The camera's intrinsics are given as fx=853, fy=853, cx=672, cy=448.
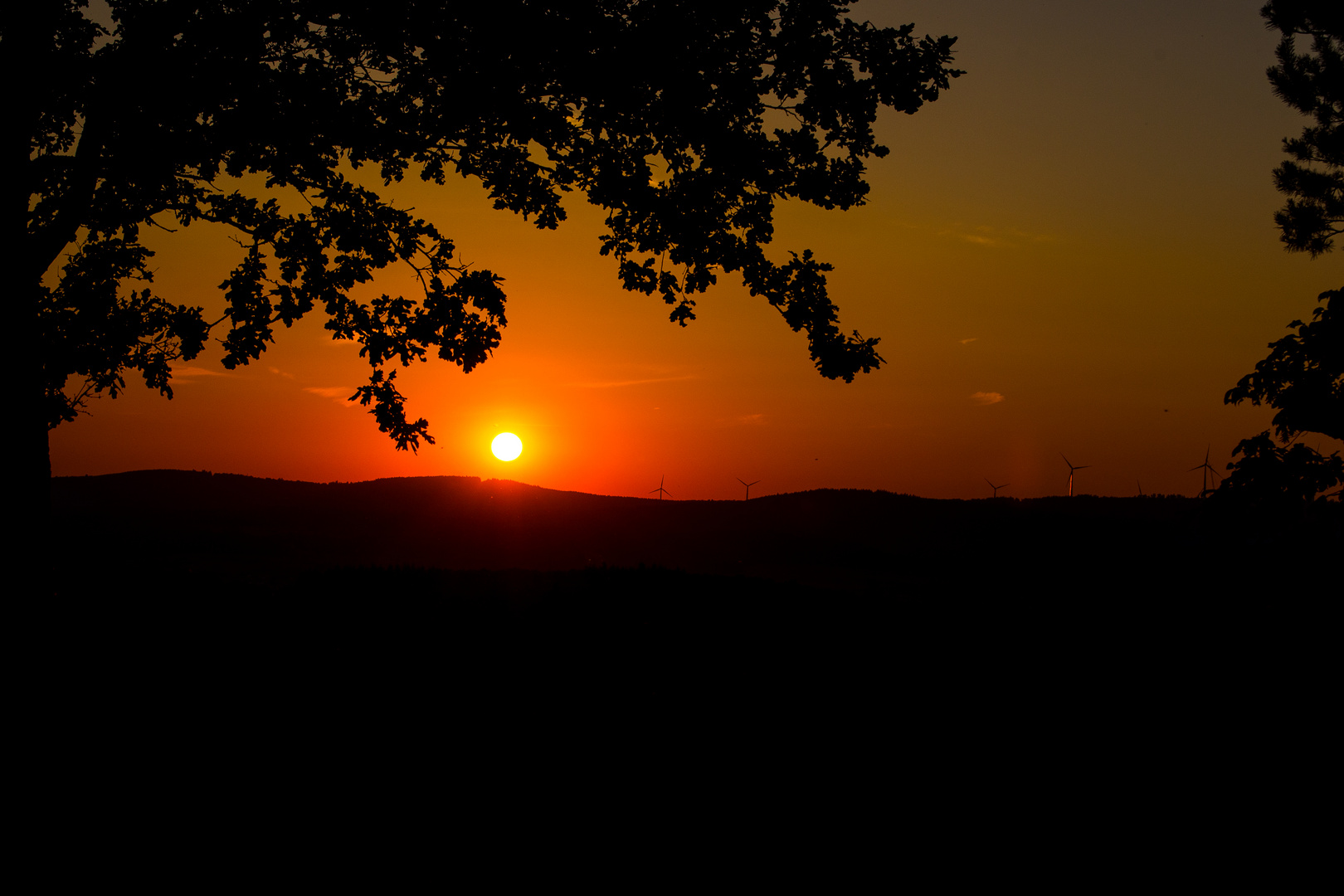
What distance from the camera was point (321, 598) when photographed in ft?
49.5

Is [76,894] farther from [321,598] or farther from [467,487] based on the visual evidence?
[467,487]

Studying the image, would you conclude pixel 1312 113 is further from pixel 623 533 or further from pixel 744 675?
pixel 623 533

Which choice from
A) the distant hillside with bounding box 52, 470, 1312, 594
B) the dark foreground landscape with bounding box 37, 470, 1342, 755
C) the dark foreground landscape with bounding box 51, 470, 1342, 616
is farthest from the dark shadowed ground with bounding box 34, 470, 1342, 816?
the distant hillside with bounding box 52, 470, 1312, 594

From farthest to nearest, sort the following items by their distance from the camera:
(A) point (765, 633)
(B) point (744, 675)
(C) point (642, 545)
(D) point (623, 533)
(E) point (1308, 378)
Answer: (D) point (623, 533), (C) point (642, 545), (E) point (1308, 378), (A) point (765, 633), (B) point (744, 675)

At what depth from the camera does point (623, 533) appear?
1768 inches

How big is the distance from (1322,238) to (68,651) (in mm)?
27892

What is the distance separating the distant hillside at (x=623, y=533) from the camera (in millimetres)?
31797

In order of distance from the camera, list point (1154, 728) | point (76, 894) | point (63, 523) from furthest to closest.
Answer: point (63, 523), point (1154, 728), point (76, 894)

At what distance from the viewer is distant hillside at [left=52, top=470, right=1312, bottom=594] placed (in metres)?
31.8

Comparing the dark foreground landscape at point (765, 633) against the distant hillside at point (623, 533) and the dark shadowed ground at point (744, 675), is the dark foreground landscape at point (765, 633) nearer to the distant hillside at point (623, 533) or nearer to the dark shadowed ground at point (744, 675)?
the dark shadowed ground at point (744, 675)

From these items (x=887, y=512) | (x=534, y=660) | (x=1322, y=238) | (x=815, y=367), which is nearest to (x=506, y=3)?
(x=815, y=367)

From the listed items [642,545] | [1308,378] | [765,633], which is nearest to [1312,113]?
[1308,378]

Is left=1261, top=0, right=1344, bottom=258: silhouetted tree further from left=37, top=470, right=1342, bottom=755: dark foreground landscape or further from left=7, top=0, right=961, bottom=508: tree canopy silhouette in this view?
left=7, top=0, right=961, bottom=508: tree canopy silhouette

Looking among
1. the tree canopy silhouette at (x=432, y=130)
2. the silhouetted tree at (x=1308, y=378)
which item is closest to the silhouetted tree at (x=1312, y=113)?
the silhouetted tree at (x=1308, y=378)
